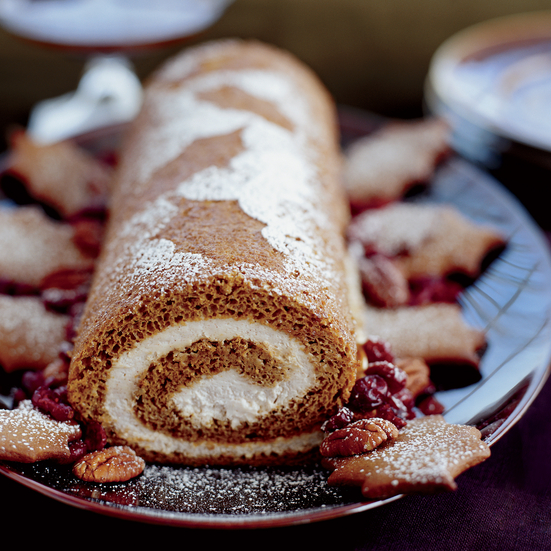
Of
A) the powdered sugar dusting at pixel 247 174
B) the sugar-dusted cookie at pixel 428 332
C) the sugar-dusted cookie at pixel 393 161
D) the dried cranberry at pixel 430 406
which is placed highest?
the powdered sugar dusting at pixel 247 174

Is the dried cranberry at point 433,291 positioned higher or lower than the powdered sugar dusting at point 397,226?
lower

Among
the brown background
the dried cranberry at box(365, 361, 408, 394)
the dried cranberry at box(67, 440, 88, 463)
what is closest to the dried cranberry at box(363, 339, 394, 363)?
the dried cranberry at box(365, 361, 408, 394)

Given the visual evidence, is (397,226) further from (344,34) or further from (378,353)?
(344,34)

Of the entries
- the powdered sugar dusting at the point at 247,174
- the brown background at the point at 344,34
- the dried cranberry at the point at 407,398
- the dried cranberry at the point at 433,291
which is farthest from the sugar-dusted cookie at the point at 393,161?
the brown background at the point at 344,34

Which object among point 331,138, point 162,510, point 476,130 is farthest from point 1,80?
point 162,510

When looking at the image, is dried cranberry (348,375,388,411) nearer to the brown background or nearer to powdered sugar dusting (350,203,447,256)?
powdered sugar dusting (350,203,447,256)

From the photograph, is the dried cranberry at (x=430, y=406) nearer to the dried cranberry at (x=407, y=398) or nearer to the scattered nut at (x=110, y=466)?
the dried cranberry at (x=407, y=398)

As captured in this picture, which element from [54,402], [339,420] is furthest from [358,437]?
[54,402]

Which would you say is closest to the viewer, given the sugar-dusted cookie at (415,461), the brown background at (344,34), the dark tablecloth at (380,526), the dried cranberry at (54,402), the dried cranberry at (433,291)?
the sugar-dusted cookie at (415,461)
